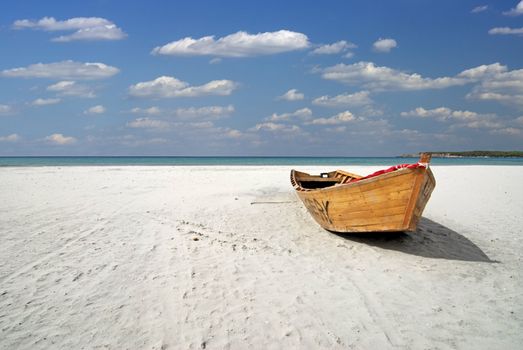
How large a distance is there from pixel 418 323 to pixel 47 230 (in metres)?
6.67

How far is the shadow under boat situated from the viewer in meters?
6.29

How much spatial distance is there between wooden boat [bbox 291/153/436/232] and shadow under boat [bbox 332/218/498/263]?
572 mm

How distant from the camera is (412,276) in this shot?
5.31 meters

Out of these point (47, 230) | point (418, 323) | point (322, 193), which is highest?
point (322, 193)

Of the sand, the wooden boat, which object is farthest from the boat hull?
the sand

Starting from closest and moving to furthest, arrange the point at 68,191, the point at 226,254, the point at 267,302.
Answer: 1. the point at 267,302
2. the point at 226,254
3. the point at 68,191

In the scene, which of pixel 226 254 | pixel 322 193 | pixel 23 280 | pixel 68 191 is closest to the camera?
pixel 23 280

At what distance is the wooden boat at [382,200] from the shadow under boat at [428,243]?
0.57 meters

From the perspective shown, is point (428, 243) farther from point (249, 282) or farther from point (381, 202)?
point (249, 282)

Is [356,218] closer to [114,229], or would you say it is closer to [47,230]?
[114,229]

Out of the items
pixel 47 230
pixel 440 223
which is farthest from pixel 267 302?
pixel 440 223

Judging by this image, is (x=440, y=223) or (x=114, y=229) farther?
(x=440, y=223)

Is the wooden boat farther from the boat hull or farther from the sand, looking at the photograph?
the sand

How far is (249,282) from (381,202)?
97.6 inches
